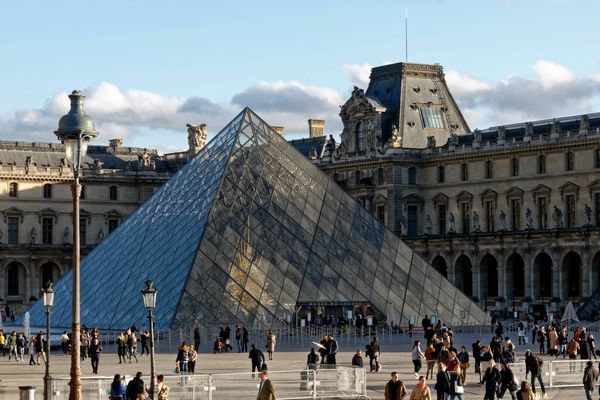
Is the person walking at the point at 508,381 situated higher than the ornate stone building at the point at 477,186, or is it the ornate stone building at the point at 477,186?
the ornate stone building at the point at 477,186

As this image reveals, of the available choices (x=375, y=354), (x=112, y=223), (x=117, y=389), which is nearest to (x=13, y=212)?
(x=112, y=223)

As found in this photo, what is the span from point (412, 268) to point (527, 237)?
29695 mm

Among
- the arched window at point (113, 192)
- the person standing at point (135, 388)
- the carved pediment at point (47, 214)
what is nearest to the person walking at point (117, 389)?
the person standing at point (135, 388)

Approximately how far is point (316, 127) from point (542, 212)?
96.7 feet

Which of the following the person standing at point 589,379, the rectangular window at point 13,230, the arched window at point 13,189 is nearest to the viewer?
the person standing at point 589,379

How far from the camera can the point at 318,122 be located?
11281cm

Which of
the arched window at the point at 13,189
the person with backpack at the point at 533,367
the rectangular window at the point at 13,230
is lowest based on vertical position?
the person with backpack at the point at 533,367

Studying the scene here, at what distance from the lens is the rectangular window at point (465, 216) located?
301 ft

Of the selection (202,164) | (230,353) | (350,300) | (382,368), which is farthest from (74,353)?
(202,164)

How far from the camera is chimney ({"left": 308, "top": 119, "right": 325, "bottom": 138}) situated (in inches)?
4428

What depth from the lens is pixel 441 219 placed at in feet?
309

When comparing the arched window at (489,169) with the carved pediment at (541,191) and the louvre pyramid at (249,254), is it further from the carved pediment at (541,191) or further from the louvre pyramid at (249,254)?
the louvre pyramid at (249,254)

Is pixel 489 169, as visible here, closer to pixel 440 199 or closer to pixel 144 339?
pixel 440 199

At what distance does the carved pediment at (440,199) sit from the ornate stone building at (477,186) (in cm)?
6
